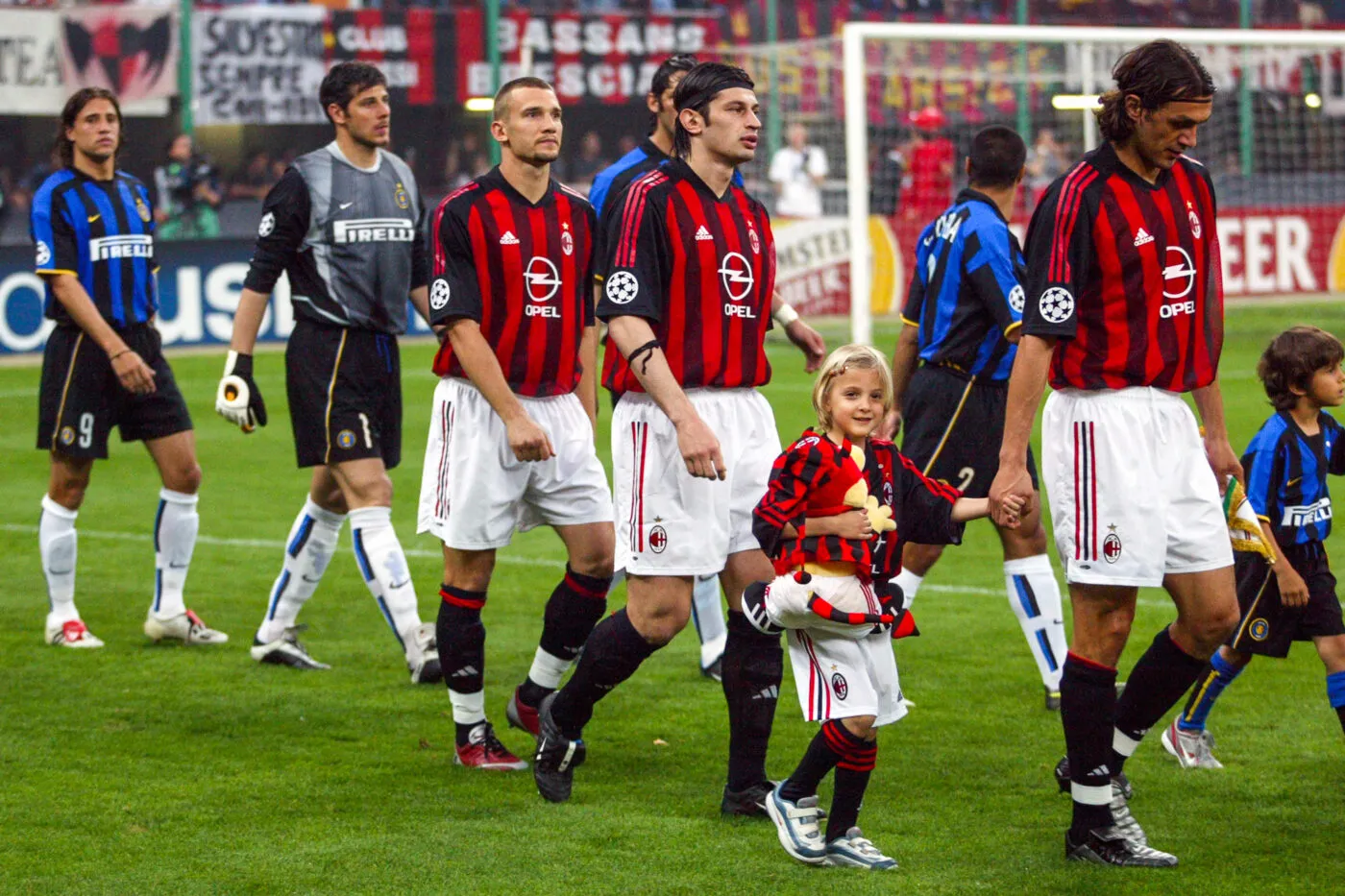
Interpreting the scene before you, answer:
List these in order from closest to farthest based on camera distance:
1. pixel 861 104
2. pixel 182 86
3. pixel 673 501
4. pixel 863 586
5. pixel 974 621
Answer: pixel 863 586 → pixel 673 501 → pixel 974 621 → pixel 861 104 → pixel 182 86

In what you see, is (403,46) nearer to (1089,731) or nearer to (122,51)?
(122,51)

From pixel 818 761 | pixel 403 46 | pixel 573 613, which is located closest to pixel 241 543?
pixel 573 613

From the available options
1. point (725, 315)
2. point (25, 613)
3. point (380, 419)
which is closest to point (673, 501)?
point (725, 315)

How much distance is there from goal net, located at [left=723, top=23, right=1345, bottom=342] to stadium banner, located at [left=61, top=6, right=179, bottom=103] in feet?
24.7

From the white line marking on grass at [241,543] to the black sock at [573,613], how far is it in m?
3.29

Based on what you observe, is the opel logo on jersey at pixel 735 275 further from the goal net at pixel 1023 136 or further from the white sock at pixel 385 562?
the goal net at pixel 1023 136

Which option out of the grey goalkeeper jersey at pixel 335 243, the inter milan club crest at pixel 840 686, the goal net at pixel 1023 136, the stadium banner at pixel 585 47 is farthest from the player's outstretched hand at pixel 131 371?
the stadium banner at pixel 585 47

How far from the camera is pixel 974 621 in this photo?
7.61 meters

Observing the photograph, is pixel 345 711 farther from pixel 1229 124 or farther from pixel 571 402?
pixel 1229 124

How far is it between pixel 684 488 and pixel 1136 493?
1.19 metres

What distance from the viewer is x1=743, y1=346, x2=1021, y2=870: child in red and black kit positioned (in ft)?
14.5

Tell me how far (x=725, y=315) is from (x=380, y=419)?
6.95ft

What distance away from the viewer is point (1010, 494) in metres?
4.39

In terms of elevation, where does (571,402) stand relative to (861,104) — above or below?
below
